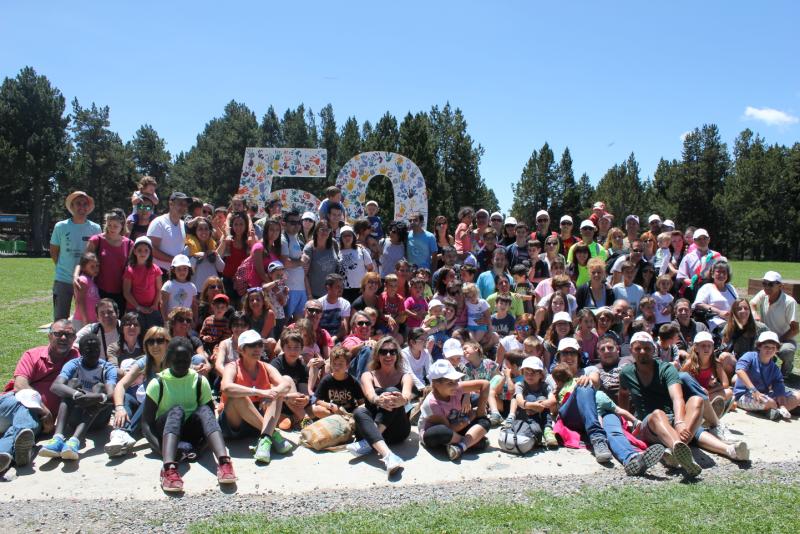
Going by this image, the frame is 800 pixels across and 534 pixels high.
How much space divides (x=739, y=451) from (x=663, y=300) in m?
Result: 3.30

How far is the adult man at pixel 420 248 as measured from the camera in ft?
30.2

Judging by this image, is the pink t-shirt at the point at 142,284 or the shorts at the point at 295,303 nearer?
the pink t-shirt at the point at 142,284

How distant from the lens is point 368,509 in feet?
13.8

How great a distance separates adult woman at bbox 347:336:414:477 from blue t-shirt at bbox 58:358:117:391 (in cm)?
252

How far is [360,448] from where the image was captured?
526cm

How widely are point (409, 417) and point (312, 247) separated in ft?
10.4

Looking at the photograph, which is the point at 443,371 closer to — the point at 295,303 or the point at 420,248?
the point at 295,303

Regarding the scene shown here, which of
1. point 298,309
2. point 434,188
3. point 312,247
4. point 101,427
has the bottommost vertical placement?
point 101,427

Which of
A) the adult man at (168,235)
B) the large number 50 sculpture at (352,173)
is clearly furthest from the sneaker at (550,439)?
the large number 50 sculpture at (352,173)

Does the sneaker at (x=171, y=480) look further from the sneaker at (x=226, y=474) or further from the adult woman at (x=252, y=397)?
the adult woman at (x=252, y=397)

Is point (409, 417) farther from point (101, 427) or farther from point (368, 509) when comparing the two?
point (101, 427)

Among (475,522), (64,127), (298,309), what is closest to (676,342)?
(475,522)

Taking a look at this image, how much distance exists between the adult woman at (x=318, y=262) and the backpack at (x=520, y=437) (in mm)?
3558

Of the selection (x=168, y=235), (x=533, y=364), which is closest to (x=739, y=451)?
(x=533, y=364)
